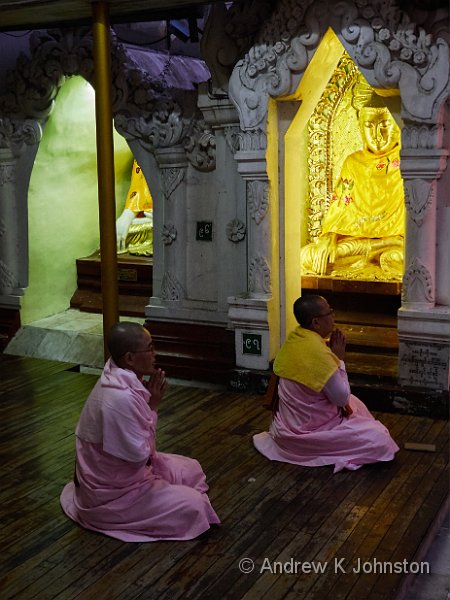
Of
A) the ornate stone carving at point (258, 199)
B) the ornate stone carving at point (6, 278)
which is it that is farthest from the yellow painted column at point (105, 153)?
the ornate stone carving at point (6, 278)

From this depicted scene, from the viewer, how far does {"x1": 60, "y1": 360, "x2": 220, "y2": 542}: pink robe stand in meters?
4.57

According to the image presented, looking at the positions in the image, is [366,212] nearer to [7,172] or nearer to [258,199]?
[258,199]

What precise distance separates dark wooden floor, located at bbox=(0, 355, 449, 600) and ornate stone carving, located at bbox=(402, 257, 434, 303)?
935 mm

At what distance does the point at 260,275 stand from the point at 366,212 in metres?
2.07

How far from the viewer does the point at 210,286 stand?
319 inches

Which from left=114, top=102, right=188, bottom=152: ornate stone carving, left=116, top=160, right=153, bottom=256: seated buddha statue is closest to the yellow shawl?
left=114, top=102, right=188, bottom=152: ornate stone carving

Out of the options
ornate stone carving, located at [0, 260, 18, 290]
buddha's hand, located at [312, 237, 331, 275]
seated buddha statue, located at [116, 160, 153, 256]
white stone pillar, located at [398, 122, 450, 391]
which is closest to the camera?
white stone pillar, located at [398, 122, 450, 391]

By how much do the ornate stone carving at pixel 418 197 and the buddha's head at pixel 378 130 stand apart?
2289 millimetres

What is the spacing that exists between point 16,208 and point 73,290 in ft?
4.11

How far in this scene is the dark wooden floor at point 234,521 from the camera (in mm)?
4301

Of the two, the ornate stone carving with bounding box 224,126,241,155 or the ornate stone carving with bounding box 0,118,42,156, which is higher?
the ornate stone carving with bounding box 0,118,42,156

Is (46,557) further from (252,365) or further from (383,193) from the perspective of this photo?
(383,193)

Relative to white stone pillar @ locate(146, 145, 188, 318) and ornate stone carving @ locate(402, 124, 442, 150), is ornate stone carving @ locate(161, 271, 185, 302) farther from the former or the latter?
ornate stone carving @ locate(402, 124, 442, 150)

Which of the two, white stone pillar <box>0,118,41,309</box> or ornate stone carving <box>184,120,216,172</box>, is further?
white stone pillar <box>0,118,41,309</box>
